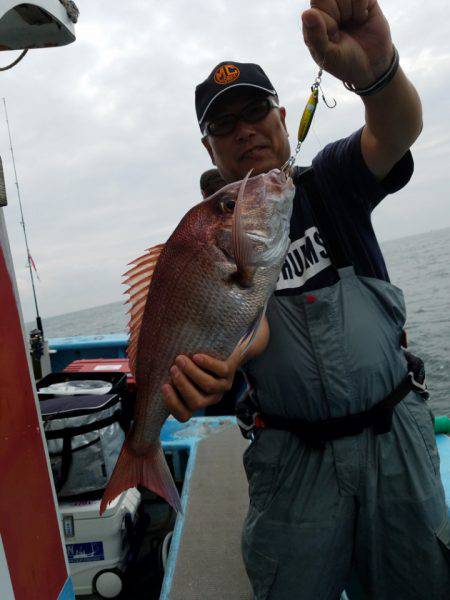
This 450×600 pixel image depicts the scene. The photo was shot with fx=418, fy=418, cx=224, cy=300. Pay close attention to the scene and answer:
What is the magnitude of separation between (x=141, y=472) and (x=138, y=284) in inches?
30.4

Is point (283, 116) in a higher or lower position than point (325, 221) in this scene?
higher

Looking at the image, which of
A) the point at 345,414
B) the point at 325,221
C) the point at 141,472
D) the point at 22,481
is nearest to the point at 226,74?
the point at 325,221

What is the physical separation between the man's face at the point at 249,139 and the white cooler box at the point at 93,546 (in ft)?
8.08

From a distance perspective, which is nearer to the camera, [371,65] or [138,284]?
[371,65]

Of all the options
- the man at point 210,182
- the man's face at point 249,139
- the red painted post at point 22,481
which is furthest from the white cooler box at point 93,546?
the man at point 210,182

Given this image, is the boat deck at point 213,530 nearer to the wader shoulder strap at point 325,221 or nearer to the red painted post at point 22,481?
the red painted post at point 22,481

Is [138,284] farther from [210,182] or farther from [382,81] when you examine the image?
[210,182]

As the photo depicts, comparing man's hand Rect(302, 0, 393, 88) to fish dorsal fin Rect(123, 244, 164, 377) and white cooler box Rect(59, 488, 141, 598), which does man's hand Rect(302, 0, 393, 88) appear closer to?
fish dorsal fin Rect(123, 244, 164, 377)

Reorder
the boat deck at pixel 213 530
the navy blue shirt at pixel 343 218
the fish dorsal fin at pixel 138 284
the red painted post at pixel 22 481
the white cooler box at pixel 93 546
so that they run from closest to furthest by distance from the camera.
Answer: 1. the red painted post at pixel 22 481
2. the fish dorsal fin at pixel 138 284
3. the navy blue shirt at pixel 343 218
4. the boat deck at pixel 213 530
5. the white cooler box at pixel 93 546

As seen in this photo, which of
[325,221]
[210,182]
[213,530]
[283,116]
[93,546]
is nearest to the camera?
[325,221]

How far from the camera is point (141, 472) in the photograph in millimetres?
1696

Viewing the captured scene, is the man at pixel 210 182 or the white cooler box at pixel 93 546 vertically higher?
the man at pixel 210 182

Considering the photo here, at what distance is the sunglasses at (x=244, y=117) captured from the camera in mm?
2115

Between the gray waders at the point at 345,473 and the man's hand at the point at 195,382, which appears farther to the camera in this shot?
the gray waders at the point at 345,473
